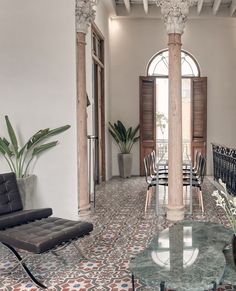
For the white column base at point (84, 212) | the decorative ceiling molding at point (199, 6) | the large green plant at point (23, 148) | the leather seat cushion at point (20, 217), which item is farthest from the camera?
the decorative ceiling molding at point (199, 6)

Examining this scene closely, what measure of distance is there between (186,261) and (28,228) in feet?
5.33

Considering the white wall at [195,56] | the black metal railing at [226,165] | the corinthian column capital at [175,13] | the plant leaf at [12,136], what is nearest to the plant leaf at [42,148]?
the plant leaf at [12,136]

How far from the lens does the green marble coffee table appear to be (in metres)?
2.02

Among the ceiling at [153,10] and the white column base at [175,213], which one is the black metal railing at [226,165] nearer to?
the white column base at [175,213]

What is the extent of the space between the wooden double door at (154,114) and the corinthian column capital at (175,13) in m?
4.19

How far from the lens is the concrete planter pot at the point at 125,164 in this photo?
862 centimetres

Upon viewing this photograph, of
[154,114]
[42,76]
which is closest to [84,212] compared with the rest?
[42,76]

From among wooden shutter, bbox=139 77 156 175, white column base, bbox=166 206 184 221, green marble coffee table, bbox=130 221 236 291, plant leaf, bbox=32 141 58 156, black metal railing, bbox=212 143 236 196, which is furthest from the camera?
wooden shutter, bbox=139 77 156 175

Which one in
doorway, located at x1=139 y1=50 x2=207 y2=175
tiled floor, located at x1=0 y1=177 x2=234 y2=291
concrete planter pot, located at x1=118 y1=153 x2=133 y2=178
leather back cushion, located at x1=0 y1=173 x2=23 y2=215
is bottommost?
tiled floor, located at x1=0 y1=177 x2=234 y2=291

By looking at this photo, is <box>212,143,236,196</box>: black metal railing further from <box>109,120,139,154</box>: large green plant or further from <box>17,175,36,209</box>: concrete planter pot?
<box>17,175,36,209</box>: concrete planter pot

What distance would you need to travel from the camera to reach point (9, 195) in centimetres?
361

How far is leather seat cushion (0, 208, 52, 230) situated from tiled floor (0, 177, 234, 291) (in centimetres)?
42

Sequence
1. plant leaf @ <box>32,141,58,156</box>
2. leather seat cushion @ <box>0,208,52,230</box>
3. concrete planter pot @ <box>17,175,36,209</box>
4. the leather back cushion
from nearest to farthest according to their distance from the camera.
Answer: leather seat cushion @ <box>0,208,52,230</box>, the leather back cushion, concrete planter pot @ <box>17,175,36,209</box>, plant leaf @ <box>32,141,58,156</box>

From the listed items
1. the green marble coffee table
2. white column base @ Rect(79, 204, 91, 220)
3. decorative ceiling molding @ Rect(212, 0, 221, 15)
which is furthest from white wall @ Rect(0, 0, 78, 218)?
decorative ceiling molding @ Rect(212, 0, 221, 15)
